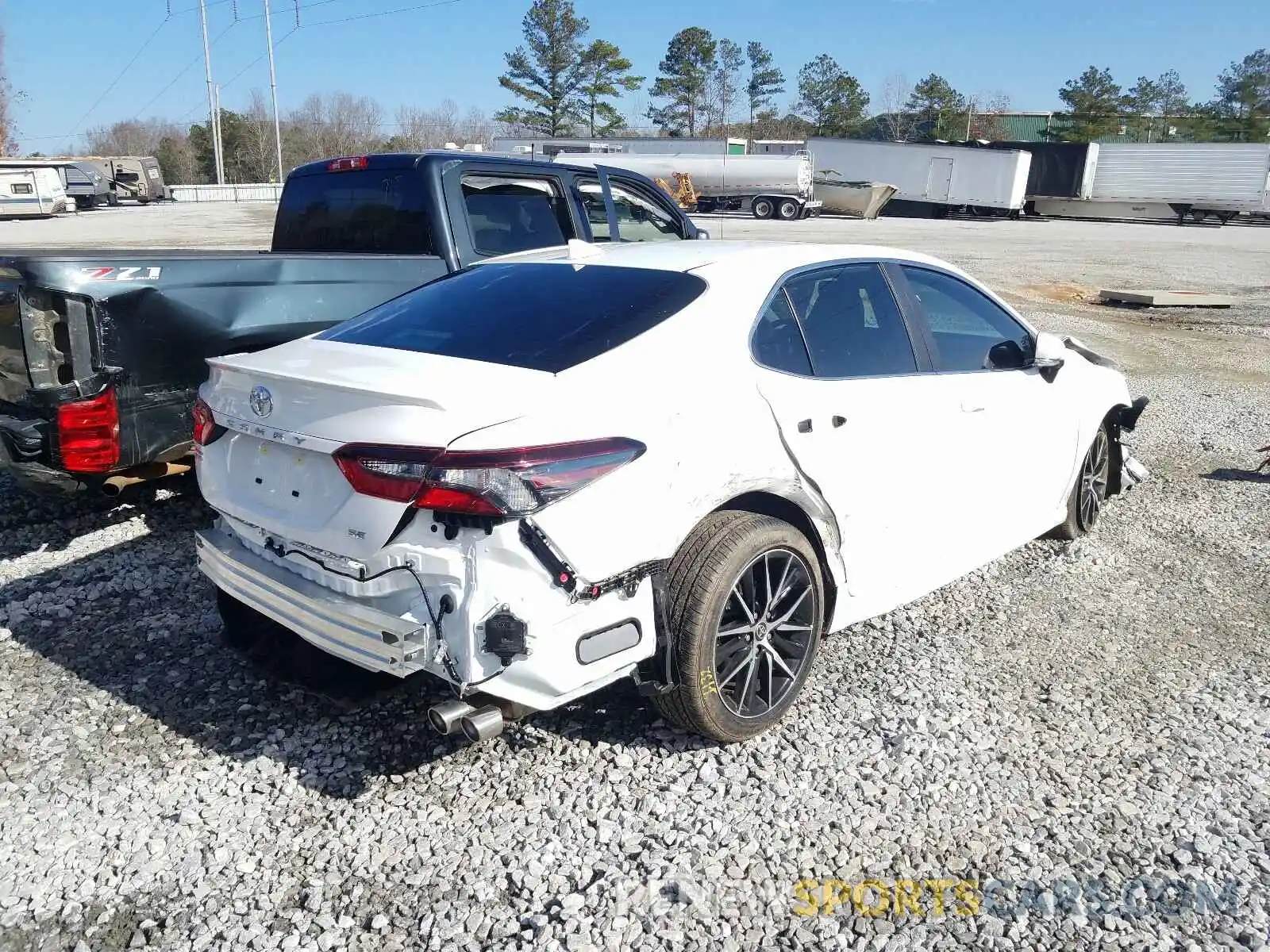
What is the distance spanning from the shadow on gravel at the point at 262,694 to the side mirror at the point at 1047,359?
2.49m

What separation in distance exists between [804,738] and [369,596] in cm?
163

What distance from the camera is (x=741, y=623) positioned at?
10.9 ft

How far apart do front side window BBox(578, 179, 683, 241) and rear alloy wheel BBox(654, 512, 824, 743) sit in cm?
400

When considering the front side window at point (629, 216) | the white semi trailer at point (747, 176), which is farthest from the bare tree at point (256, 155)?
the front side window at point (629, 216)

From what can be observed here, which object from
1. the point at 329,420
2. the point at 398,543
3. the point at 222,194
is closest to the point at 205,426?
the point at 329,420

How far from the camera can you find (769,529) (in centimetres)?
328

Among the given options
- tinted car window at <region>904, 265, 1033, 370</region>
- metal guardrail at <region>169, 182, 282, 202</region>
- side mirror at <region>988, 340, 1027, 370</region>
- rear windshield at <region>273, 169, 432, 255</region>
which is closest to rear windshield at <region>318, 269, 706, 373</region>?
tinted car window at <region>904, 265, 1033, 370</region>

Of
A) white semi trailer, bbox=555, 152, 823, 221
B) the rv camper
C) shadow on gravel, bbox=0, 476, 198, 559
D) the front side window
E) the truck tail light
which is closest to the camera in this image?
shadow on gravel, bbox=0, 476, 198, 559

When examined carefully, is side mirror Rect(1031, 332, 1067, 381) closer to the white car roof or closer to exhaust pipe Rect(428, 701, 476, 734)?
the white car roof

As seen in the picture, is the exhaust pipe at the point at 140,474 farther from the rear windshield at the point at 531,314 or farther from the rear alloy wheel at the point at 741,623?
the rear alloy wheel at the point at 741,623

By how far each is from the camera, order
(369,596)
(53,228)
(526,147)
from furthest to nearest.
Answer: (526,147), (53,228), (369,596)

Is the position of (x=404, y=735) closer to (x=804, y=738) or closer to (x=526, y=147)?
(x=804, y=738)

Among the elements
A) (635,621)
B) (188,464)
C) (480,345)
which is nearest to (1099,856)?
(635,621)

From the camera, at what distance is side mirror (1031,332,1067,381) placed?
461cm
